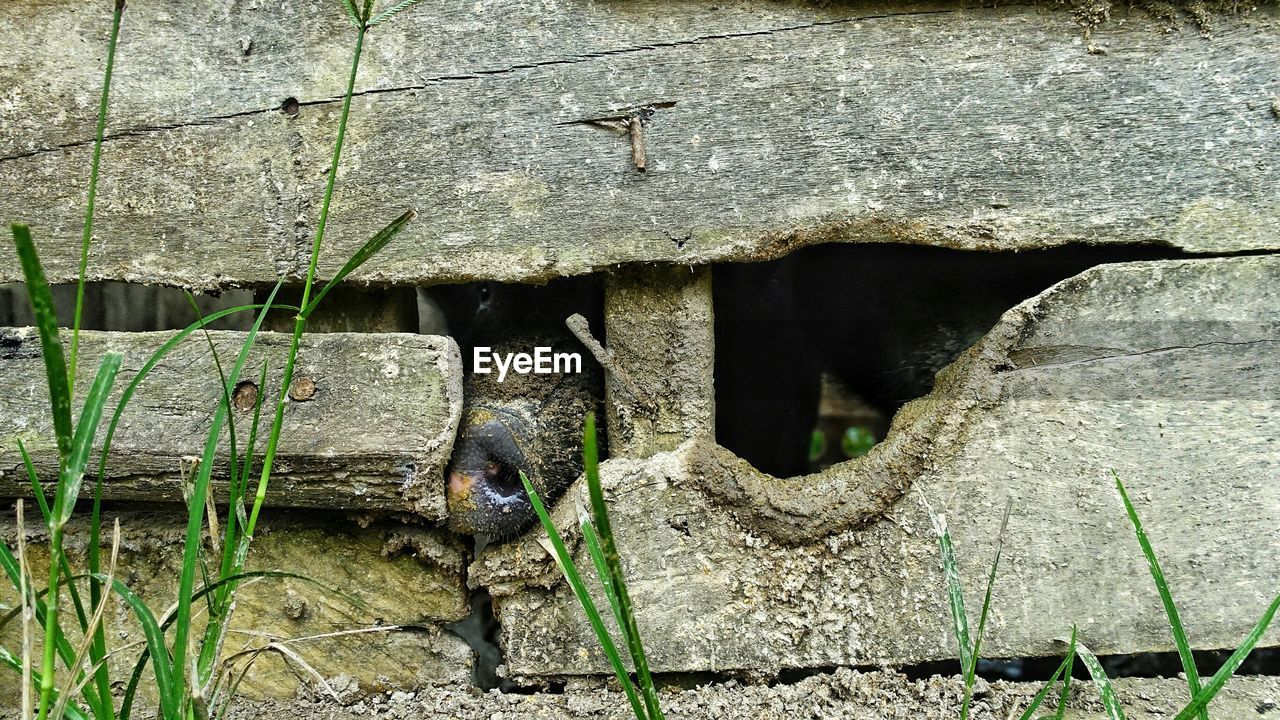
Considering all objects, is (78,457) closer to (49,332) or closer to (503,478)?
(49,332)

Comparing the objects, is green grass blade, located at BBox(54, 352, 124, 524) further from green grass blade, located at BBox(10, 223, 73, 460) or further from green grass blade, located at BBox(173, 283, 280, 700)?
green grass blade, located at BBox(173, 283, 280, 700)

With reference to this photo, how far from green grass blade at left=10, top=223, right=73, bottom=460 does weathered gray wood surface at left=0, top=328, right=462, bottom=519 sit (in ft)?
2.10

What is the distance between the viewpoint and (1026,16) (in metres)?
1.31

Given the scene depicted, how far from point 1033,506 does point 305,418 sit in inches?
46.7

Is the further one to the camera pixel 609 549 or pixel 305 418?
pixel 305 418

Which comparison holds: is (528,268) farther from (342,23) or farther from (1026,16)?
(1026,16)

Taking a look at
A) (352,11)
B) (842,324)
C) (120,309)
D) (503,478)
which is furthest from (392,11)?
(842,324)

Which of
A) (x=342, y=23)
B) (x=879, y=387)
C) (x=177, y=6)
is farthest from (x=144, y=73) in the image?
(x=879, y=387)

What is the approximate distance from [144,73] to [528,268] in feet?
2.38

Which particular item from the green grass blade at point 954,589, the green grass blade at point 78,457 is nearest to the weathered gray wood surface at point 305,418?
the green grass blade at point 78,457

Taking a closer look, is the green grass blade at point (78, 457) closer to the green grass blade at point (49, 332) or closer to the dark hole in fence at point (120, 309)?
the green grass blade at point (49, 332)

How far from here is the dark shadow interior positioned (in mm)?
1903

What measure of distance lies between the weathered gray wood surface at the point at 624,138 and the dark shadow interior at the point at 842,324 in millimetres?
440

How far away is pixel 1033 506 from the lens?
1.34 metres
